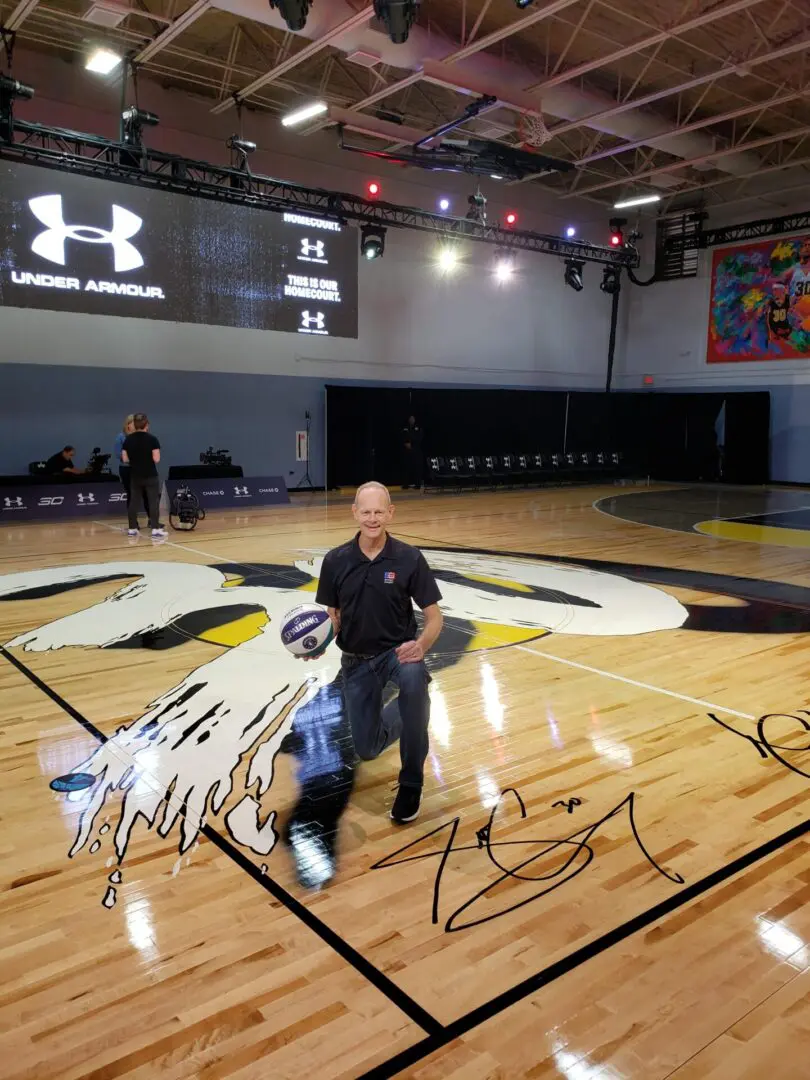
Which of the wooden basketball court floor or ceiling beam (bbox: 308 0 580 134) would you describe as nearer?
the wooden basketball court floor

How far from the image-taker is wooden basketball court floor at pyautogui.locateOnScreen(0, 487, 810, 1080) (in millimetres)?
2238

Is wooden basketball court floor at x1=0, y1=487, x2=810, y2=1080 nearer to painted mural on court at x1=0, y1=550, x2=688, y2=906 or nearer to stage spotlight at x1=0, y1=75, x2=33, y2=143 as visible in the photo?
painted mural on court at x1=0, y1=550, x2=688, y2=906

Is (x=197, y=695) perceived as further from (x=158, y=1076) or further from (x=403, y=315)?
(x=403, y=315)

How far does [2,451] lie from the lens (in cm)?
1431

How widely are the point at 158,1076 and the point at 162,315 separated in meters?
11.6

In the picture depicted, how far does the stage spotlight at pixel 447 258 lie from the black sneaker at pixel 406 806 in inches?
702

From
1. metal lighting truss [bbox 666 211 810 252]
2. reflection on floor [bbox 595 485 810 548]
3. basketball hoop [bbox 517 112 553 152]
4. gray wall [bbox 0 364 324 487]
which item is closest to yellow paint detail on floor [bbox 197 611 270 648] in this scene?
reflection on floor [bbox 595 485 810 548]

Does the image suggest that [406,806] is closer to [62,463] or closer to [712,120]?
[62,463]

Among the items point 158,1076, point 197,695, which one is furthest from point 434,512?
point 158,1076

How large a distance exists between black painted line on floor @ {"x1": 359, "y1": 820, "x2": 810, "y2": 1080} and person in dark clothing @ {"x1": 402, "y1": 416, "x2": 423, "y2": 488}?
15359 millimetres

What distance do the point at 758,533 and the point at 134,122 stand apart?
11.2 meters

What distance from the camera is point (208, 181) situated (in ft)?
49.4

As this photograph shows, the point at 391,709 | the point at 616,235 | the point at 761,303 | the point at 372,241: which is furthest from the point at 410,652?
the point at 761,303

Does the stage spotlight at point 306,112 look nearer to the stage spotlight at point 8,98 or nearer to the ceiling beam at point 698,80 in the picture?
the ceiling beam at point 698,80
